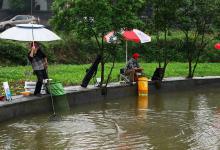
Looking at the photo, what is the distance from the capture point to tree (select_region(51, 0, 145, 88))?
666 inches

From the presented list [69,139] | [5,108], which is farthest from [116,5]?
[69,139]

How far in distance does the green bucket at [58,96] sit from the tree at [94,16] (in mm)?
3093

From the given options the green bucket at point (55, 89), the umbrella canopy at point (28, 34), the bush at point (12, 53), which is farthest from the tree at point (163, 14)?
the bush at point (12, 53)

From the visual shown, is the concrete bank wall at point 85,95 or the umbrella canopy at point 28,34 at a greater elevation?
the umbrella canopy at point 28,34

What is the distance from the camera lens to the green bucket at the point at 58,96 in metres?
14.6

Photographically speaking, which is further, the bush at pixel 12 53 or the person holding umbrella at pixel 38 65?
the bush at pixel 12 53

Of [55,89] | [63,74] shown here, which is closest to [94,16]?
[55,89]

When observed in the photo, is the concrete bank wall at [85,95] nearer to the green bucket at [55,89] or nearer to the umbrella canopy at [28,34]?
the green bucket at [55,89]

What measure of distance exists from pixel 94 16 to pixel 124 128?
5.70 meters

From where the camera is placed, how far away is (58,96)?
14672 mm

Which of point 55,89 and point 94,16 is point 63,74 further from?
point 55,89

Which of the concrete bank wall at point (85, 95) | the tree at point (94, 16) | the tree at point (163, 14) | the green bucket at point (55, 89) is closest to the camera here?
the concrete bank wall at point (85, 95)

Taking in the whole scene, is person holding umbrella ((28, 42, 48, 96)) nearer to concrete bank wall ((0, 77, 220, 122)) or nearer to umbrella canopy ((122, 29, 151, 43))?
concrete bank wall ((0, 77, 220, 122))

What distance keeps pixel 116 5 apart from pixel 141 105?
136 inches
